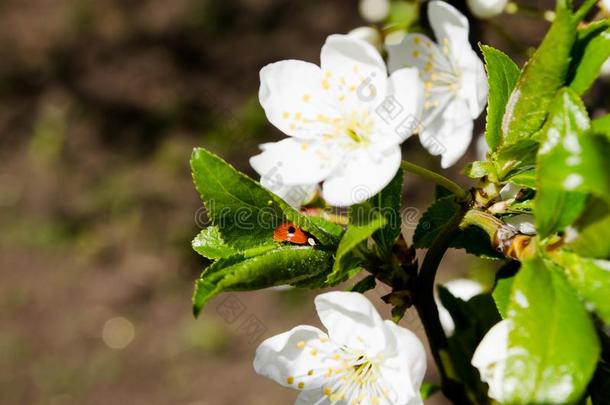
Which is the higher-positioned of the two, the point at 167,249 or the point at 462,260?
the point at 462,260

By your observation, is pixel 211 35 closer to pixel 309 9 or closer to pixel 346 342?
pixel 309 9

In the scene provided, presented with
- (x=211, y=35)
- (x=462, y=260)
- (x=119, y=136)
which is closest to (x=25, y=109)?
(x=119, y=136)

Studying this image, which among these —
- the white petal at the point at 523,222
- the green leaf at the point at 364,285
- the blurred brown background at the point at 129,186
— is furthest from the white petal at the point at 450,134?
the blurred brown background at the point at 129,186

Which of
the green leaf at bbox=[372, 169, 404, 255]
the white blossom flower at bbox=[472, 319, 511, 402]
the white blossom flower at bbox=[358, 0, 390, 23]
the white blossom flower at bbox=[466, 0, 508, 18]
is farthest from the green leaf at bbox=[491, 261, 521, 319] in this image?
the white blossom flower at bbox=[358, 0, 390, 23]

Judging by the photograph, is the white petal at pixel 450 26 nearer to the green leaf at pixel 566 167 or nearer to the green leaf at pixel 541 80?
the green leaf at pixel 541 80

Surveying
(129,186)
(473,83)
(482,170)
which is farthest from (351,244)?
(129,186)

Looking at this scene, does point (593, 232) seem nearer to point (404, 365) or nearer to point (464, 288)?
point (404, 365)

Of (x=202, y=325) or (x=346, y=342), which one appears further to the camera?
(x=202, y=325)
